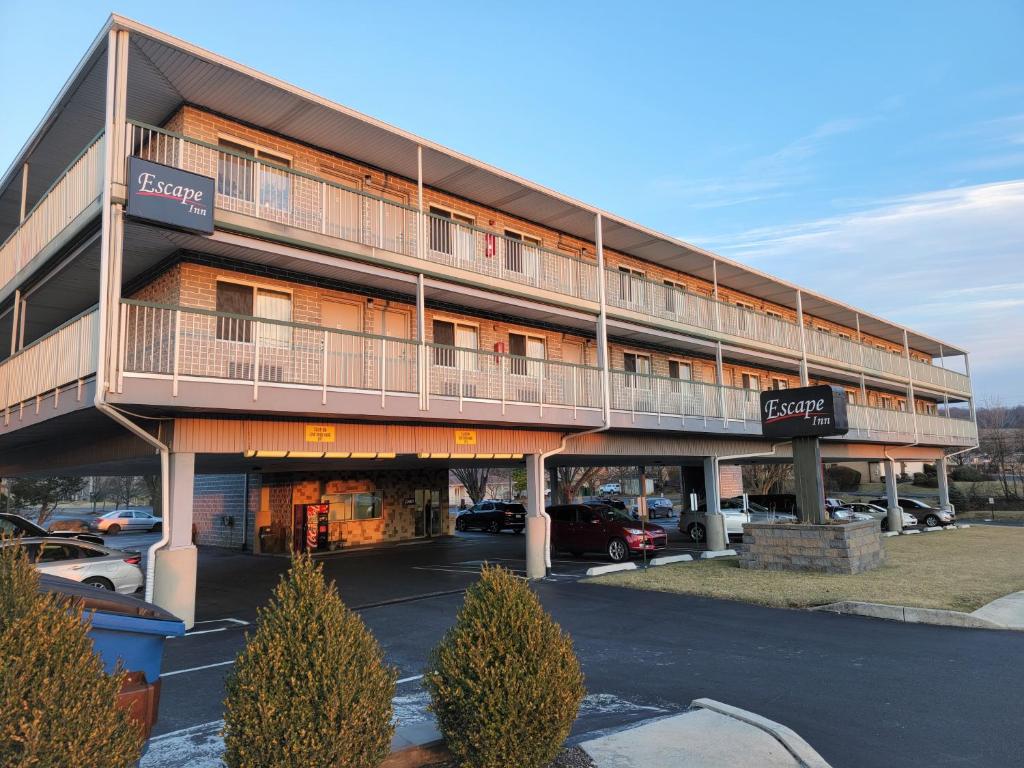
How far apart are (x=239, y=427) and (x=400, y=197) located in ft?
23.3

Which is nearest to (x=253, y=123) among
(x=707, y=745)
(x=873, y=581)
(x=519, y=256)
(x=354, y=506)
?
(x=519, y=256)

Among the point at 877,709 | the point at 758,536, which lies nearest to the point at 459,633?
the point at 877,709

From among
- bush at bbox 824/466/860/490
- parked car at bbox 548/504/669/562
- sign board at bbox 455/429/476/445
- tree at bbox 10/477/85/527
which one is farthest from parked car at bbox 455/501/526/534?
bush at bbox 824/466/860/490

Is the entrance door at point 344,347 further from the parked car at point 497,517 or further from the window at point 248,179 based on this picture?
the parked car at point 497,517

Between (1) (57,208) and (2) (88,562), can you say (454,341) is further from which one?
(2) (88,562)

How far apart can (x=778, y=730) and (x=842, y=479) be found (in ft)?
191

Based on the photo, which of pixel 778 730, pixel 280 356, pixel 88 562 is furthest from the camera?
pixel 88 562

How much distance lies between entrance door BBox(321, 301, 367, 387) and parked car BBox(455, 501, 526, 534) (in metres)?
21.0

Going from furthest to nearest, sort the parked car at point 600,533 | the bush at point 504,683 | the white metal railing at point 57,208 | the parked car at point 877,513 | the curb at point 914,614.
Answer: the parked car at point 877,513, the parked car at point 600,533, the white metal railing at point 57,208, the curb at point 914,614, the bush at point 504,683

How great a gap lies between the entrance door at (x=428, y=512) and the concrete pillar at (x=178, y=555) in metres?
16.8

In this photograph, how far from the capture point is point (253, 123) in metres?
13.6

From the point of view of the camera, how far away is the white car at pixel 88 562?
40.1ft

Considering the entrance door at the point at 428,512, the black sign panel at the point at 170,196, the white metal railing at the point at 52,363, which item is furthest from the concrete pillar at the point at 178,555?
the entrance door at the point at 428,512

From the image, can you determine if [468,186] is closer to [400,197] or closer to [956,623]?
[400,197]
